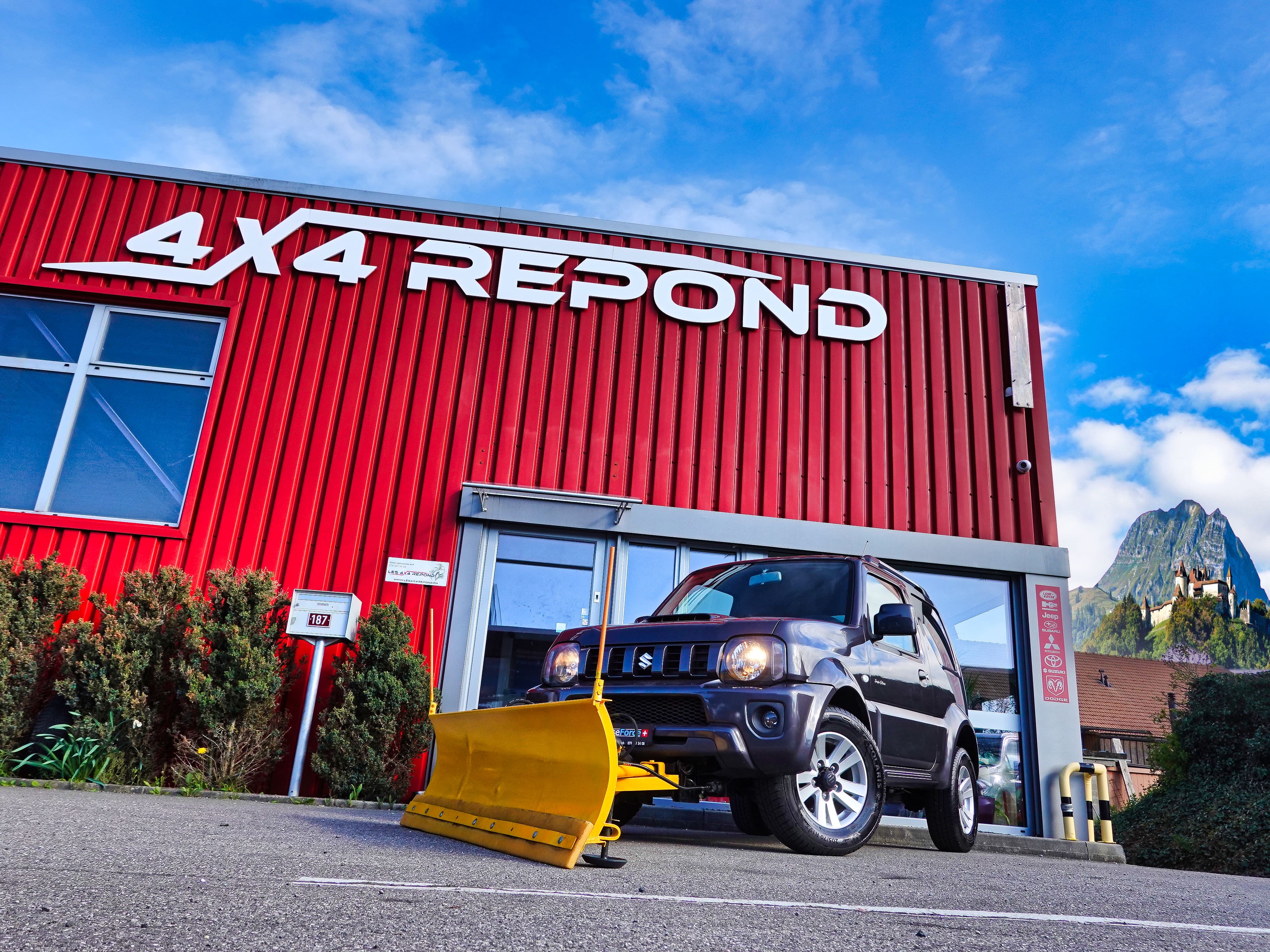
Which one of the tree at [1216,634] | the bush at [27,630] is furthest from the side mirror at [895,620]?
the tree at [1216,634]

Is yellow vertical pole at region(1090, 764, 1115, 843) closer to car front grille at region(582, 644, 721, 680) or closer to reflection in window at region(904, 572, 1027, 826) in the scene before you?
reflection in window at region(904, 572, 1027, 826)

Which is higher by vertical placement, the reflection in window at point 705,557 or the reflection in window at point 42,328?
the reflection in window at point 42,328

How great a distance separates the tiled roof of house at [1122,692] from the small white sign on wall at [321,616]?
90.6 ft

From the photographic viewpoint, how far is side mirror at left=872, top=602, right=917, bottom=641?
5.04m

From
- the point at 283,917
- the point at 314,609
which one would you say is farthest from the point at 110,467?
the point at 283,917

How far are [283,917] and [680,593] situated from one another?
14.5ft

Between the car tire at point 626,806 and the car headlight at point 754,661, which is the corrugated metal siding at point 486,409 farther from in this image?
the car headlight at point 754,661

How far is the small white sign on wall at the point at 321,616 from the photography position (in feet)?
26.4

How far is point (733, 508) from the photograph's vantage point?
984 cm

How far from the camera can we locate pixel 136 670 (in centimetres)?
755

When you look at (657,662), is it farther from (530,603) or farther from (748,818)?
(530,603)

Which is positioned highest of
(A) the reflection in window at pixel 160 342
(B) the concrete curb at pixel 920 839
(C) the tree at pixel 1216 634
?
(C) the tree at pixel 1216 634

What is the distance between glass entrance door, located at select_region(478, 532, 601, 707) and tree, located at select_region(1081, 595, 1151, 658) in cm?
14090

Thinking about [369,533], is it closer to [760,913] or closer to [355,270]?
[355,270]
